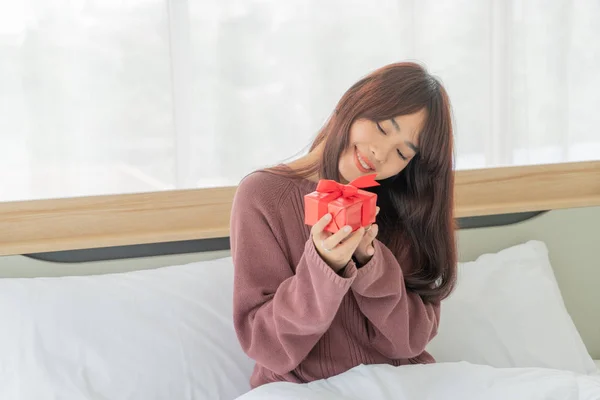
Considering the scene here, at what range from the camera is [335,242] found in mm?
917

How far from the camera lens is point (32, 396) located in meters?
1.22

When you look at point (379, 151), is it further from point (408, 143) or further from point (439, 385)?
point (439, 385)

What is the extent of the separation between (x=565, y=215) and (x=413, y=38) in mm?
603

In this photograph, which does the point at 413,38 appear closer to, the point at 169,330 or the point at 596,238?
the point at 596,238

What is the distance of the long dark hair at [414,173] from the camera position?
3.62 ft

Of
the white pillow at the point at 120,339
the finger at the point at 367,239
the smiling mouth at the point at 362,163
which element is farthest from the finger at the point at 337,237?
the white pillow at the point at 120,339

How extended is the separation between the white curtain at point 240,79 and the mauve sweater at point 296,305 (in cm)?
53

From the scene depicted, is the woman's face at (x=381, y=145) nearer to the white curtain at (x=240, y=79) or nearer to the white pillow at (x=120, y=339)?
the white pillow at (x=120, y=339)

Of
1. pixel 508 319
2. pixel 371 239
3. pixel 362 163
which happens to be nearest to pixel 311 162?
pixel 362 163

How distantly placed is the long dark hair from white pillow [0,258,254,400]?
39 cm

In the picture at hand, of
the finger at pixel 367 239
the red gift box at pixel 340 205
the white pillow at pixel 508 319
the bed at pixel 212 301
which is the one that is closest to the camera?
the red gift box at pixel 340 205

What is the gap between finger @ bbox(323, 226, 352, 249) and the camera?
0.90 m

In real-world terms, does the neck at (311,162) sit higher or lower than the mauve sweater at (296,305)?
higher

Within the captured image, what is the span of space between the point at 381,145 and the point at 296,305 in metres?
0.28
